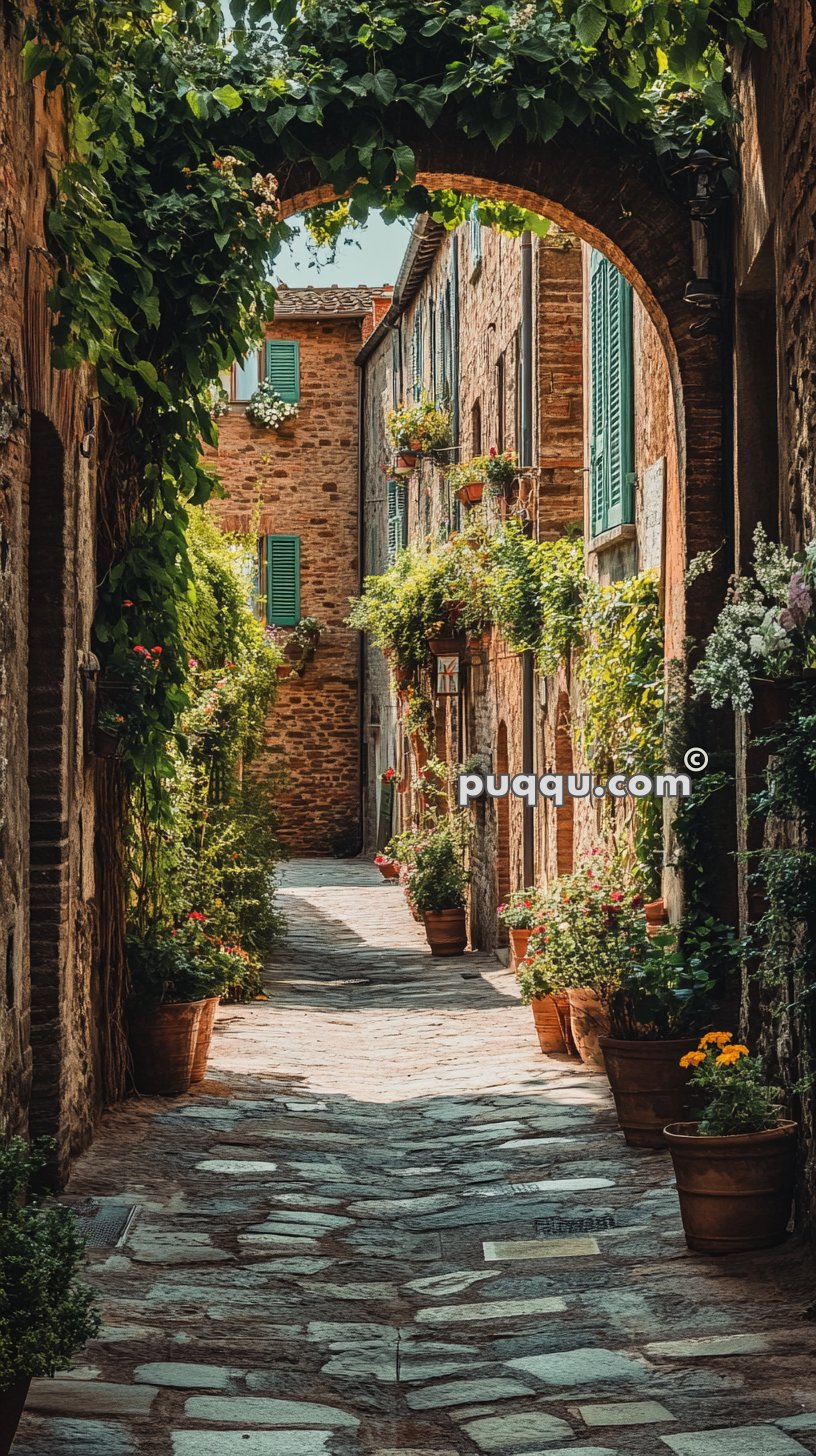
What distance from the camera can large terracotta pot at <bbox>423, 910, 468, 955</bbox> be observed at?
1485 cm

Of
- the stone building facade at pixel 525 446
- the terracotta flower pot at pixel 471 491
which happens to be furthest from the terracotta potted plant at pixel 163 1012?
the terracotta flower pot at pixel 471 491

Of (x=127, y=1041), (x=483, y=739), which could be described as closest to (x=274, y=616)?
(x=483, y=739)

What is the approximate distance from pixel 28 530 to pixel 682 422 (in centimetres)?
318

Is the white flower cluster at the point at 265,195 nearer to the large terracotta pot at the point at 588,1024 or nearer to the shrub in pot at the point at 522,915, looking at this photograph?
the large terracotta pot at the point at 588,1024

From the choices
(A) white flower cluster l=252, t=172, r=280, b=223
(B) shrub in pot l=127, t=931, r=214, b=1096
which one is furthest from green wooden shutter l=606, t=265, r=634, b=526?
(B) shrub in pot l=127, t=931, r=214, b=1096

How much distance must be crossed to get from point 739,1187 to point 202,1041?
150 inches

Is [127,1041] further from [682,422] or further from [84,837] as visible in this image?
[682,422]

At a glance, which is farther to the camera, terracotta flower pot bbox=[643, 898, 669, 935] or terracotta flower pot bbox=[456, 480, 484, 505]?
terracotta flower pot bbox=[456, 480, 484, 505]

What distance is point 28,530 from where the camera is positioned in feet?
20.7

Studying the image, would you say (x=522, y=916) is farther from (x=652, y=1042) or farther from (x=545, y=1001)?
(x=652, y=1042)

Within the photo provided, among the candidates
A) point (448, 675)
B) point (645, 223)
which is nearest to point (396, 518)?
point (448, 675)

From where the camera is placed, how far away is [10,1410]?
351 cm

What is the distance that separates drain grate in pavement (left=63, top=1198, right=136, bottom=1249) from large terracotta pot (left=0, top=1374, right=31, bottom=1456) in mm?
1948

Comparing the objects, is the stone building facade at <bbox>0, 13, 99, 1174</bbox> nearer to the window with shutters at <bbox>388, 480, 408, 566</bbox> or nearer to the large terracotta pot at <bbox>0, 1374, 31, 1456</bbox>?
the large terracotta pot at <bbox>0, 1374, 31, 1456</bbox>
